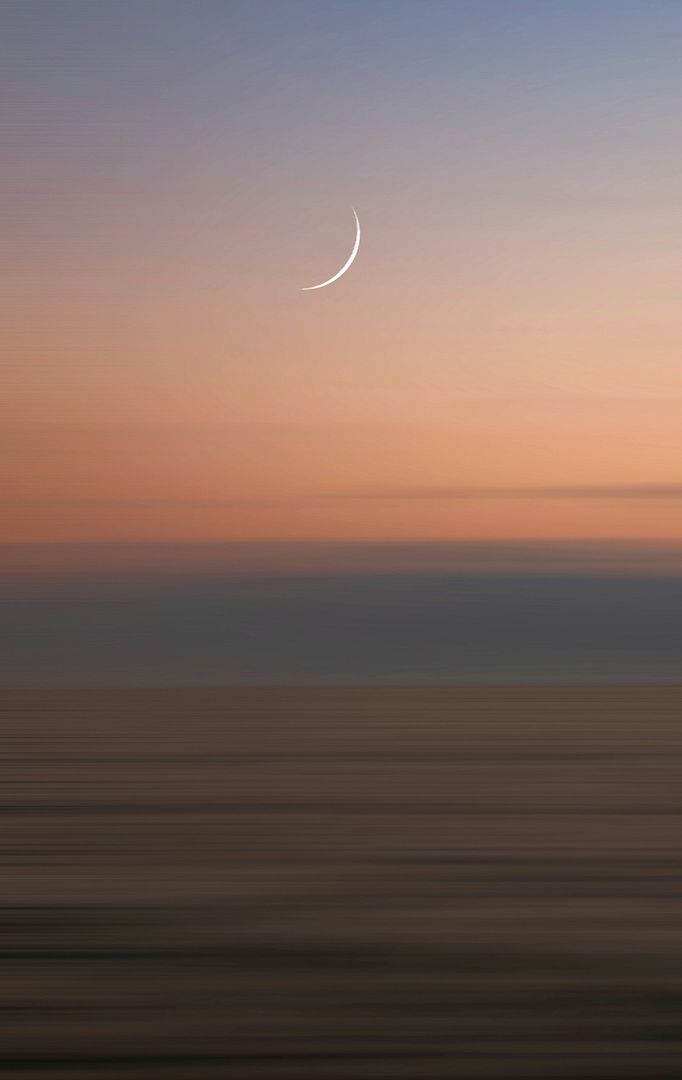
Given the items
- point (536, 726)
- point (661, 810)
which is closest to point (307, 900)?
point (661, 810)

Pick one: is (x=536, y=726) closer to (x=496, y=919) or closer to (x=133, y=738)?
(x=133, y=738)

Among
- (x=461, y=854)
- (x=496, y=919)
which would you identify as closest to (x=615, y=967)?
(x=496, y=919)

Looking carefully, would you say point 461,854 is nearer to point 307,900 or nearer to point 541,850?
point 541,850

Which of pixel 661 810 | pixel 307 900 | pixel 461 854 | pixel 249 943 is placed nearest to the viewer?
pixel 249 943

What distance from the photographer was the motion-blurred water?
4648 mm

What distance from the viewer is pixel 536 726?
2011 cm

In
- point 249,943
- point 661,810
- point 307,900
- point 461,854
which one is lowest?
point 249,943

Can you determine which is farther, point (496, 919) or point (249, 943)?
point (496, 919)

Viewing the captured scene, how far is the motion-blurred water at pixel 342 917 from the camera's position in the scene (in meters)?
4.65

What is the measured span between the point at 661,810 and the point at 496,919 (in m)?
4.35

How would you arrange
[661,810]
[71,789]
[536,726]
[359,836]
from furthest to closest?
[536,726] → [71,789] → [661,810] → [359,836]

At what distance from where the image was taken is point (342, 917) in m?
6.64

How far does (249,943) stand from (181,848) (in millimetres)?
2610

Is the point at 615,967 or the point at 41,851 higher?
the point at 41,851
